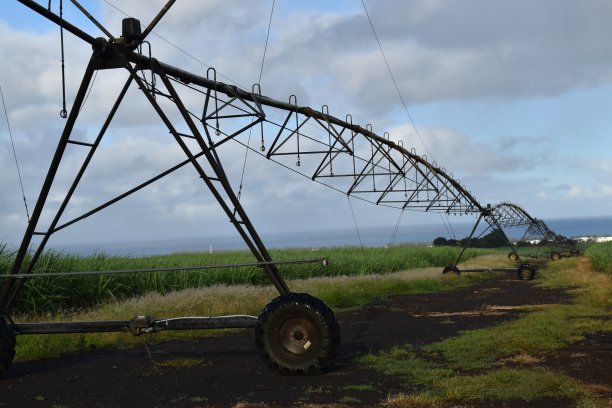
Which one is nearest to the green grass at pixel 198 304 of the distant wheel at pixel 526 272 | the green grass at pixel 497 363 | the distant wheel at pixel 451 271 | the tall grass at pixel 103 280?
the tall grass at pixel 103 280

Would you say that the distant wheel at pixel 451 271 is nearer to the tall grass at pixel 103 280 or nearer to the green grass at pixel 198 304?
the green grass at pixel 198 304

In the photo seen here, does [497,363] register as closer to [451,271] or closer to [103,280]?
[103,280]

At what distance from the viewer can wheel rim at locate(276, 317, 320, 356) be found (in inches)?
356

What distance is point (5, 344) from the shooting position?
31.3 ft

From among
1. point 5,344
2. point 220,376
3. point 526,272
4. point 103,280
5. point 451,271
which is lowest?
point 220,376

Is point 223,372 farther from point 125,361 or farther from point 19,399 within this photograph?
point 19,399

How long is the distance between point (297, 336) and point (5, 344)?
4696 mm

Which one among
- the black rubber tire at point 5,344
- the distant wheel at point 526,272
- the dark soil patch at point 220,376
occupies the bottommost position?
the dark soil patch at point 220,376

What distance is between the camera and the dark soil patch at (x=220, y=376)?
313 inches

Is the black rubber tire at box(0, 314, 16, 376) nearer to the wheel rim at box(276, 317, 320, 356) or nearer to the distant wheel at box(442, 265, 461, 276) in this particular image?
the wheel rim at box(276, 317, 320, 356)

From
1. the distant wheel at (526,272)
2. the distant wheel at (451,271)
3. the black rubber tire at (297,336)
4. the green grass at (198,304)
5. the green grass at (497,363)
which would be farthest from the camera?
the distant wheel at (451,271)

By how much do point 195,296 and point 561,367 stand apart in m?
11.2

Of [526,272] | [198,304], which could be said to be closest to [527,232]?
[526,272]

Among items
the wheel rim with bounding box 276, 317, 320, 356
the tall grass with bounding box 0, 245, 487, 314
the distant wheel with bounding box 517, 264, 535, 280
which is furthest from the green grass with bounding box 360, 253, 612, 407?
the distant wheel with bounding box 517, 264, 535, 280
